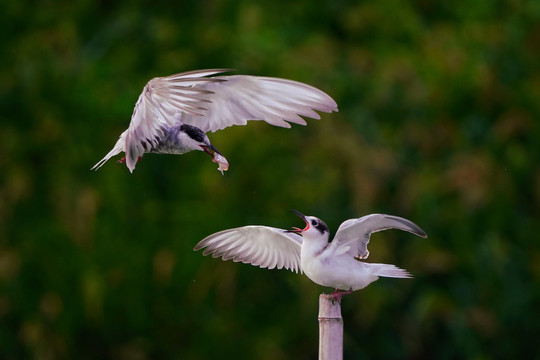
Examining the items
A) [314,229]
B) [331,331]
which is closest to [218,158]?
[314,229]

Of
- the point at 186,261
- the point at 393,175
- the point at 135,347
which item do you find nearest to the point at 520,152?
the point at 393,175

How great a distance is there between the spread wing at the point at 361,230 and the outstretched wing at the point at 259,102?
281 millimetres

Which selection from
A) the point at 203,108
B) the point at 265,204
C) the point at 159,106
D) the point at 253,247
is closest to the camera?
the point at 203,108

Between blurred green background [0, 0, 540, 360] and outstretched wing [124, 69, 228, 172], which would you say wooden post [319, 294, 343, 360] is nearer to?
outstretched wing [124, 69, 228, 172]

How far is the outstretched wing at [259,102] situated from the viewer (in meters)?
2.64

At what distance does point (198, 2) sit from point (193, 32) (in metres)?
1.04

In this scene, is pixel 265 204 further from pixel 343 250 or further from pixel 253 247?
pixel 343 250

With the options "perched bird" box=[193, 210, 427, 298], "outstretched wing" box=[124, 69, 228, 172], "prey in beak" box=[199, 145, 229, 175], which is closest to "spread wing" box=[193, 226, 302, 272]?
"perched bird" box=[193, 210, 427, 298]

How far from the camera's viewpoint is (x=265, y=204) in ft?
20.2

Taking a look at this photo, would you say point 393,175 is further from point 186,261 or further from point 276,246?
point 276,246

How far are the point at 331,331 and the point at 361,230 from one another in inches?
10.4

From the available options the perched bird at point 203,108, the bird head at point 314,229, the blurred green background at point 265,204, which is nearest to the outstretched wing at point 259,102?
the perched bird at point 203,108

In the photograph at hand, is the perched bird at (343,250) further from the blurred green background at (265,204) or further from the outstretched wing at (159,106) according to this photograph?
the blurred green background at (265,204)

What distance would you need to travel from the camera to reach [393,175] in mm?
6418
